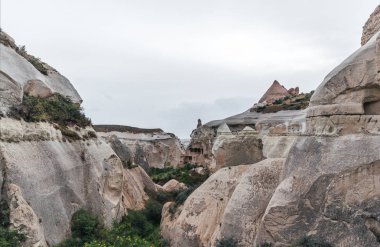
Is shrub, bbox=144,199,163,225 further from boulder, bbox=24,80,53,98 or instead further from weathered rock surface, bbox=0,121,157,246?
boulder, bbox=24,80,53,98

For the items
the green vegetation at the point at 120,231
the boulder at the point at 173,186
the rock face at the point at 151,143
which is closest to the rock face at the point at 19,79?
the green vegetation at the point at 120,231

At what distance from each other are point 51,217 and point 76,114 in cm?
860

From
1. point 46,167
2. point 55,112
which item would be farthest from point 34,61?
point 46,167

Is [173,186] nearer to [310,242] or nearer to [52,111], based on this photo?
[52,111]

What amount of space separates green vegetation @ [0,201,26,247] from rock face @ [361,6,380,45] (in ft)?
47.7

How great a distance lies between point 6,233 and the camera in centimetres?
1271

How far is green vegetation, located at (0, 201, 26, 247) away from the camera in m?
12.3

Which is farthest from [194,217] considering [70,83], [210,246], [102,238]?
[70,83]

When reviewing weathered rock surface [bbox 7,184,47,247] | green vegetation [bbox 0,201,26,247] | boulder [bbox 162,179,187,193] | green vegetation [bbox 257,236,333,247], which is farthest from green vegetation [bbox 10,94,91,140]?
green vegetation [bbox 257,236,333,247]

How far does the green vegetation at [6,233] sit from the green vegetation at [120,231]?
2554 millimetres

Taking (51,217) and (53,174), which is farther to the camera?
(53,174)

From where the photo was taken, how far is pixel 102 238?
712 inches

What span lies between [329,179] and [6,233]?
939cm

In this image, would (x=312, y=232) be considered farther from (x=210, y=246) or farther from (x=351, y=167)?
(x=210, y=246)
